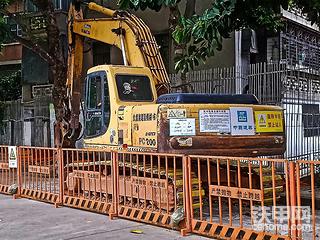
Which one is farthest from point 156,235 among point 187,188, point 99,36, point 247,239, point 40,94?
point 40,94

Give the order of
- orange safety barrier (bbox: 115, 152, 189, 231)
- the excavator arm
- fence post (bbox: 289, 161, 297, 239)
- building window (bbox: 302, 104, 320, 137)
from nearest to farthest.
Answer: fence post (bbox: 289, 161, 297, 239), orange safety barrier (bbox: 115, 152, 189, 231), the excavator arm, building window (bbox: 302, 104, 320, 137)

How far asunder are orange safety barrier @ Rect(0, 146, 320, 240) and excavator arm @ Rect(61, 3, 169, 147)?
7.98ft

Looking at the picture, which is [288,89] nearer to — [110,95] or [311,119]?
[311,119]

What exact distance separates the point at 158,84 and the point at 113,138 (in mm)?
1766

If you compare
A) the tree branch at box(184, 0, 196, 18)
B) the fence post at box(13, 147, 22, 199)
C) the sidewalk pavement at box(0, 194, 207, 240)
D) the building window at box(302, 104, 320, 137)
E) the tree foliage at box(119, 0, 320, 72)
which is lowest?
the sidewalk pavement at box(0, 194, 207, 240)

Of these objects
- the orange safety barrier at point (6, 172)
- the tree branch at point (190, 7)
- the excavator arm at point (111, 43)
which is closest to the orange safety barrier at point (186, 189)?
the orange safety barrier at point (6, 172)

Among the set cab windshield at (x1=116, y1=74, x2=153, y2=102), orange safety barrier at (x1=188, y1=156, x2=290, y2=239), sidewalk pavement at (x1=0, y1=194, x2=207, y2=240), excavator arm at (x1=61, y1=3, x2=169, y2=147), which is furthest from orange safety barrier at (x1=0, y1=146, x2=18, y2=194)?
orange safety barrier at (x1=188, y1=156, x2=290, y2=239)

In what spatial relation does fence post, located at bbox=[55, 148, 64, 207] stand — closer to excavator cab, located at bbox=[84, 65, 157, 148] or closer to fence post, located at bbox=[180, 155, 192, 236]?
excavator cab, located at bbox=[84, 65, 157, 148]

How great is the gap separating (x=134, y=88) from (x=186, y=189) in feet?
11.2

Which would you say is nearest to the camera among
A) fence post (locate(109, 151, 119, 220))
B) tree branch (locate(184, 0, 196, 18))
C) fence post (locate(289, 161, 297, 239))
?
fence post (locate(289, 161, 297, 239))

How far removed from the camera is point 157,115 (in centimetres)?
848

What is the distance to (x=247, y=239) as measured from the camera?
21.0 feet

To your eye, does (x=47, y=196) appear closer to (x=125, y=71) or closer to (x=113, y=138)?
(x=113, y=138)

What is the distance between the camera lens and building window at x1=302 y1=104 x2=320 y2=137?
1373 centimetres
